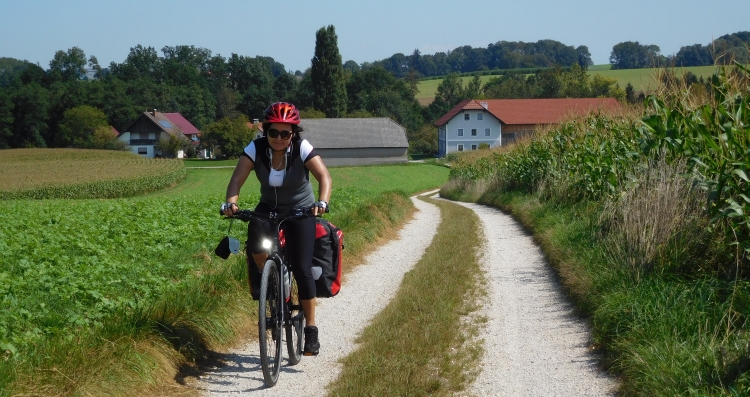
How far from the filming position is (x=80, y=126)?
98750 mm

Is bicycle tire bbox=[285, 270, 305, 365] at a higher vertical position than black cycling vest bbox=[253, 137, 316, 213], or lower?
lower

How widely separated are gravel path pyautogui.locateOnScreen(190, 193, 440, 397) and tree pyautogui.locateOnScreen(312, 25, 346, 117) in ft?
289

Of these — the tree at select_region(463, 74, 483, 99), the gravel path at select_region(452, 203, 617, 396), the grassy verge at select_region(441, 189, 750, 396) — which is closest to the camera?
the grassy verge at select_region(441, 189, 750, 396)

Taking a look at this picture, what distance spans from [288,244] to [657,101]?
7.01 meters

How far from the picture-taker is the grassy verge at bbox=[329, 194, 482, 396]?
5.70 metres

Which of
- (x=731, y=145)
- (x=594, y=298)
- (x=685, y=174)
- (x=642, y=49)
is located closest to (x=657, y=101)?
(x=685, y=174)

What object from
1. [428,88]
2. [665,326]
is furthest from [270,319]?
[428,88]

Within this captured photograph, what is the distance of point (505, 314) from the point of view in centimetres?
841

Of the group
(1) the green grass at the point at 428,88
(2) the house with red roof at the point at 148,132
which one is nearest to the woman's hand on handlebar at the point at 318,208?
(2) the house with red roof at the point at 148,132

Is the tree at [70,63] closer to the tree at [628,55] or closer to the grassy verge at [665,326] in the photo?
Answer: the tree at [628,55]

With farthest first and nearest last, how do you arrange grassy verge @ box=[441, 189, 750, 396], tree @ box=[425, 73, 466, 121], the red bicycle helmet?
tree @ box=[425, 73, 466, 121] < the red bicycle helmet < grassy verge @ box=[441, 189, 750, 396]

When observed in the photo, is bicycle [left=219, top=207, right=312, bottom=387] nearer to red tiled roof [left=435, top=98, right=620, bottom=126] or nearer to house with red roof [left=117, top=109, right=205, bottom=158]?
red tiled roof [left=435, top=98, right=620, bottom=126]

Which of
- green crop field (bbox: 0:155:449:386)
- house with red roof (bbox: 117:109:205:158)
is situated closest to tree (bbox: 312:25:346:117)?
house with red roof (bbox: 117:109:205:158)

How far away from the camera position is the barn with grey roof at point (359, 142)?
95438 mm
